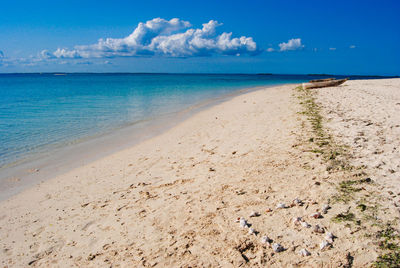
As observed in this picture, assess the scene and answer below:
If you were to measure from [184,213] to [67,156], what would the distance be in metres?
6.42

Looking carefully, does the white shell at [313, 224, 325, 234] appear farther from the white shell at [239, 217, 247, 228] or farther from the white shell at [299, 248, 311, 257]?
the white shell at [239, 217, 247, 228]

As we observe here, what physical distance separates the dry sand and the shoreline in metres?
0.58

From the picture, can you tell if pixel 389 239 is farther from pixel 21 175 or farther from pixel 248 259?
pixel 21 175

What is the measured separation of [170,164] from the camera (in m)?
7.66

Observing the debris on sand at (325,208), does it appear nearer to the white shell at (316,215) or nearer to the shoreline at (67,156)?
the white shell at (316,215)

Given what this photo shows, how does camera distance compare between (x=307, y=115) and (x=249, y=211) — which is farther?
(x=307, y=115)

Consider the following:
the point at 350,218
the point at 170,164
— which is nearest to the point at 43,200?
the point at 170,164

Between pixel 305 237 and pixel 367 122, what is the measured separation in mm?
7509

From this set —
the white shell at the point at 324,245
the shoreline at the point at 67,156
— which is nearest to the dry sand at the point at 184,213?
the white shell at the point at 324,245

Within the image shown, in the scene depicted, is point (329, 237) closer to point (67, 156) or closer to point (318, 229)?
point (318, 229)

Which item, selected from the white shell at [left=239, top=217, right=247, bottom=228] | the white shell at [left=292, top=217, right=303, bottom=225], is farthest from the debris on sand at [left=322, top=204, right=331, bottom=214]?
the white shell at [left=239, top=217, right=247, bottom=228]

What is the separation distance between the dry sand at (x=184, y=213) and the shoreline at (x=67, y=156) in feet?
1.89

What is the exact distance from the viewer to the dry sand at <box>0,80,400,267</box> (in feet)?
12.0

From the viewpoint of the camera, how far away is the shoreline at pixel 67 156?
7.34m
